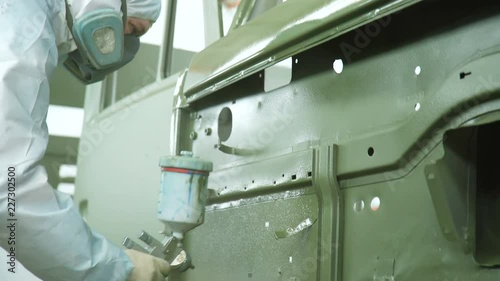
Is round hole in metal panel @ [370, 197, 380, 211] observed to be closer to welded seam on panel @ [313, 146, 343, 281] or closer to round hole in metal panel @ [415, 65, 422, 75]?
welded seam on panel @ [313, 146, 343, 281]

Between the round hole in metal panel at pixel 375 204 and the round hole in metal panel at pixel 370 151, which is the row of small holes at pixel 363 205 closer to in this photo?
the round hole in metal panel at pixel 375 204

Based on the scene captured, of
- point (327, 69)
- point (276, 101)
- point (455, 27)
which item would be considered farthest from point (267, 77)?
point (455, 27)

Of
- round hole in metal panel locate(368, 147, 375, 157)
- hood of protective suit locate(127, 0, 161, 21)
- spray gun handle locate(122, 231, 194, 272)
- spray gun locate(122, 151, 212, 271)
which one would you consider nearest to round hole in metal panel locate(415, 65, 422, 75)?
round hole in metal panel locate(368, 147, 375, 157)

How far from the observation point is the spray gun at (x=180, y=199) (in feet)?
6.71

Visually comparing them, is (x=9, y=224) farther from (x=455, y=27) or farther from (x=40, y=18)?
(x=455, y=27)

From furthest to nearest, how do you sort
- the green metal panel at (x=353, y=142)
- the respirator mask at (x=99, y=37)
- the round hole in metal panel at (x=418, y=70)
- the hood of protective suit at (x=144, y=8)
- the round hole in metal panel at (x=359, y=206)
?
the hood of protective suit at (x=144, y=8)
the respirator mask at (x=99, y=37)
the round hole in metal panel at (x=359, y=206)
the round hole in metal panel at (x=418, y=70)
the green metal panel at (x=353, y=142)

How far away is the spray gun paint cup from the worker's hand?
5.7 inches

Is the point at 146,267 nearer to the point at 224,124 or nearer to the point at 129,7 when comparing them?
the point at 224,124

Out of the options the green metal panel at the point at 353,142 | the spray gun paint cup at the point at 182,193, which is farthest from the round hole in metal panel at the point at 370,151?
the spray gun paint cup at the point at 182,193

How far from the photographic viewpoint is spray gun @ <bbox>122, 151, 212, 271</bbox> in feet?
6.71

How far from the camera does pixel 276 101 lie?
6.83ft

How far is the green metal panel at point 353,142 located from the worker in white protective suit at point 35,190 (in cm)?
37

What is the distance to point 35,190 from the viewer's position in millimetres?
1702

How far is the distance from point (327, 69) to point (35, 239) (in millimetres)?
842
